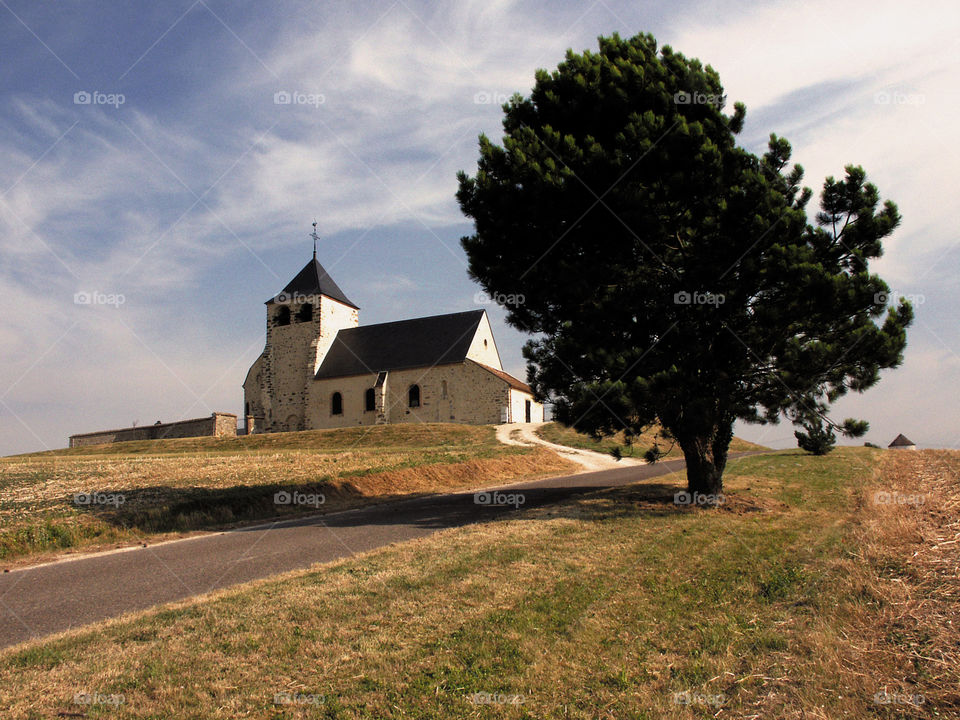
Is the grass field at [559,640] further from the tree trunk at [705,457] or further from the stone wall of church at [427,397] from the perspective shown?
the stone wall of church at [427,397]

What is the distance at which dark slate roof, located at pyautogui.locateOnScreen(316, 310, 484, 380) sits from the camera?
42188 millimetres

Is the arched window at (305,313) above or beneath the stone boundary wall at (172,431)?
above

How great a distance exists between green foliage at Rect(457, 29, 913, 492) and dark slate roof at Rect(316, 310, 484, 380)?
1114 inches

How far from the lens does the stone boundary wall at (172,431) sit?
136 ft

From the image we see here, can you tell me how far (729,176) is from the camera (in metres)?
11.7

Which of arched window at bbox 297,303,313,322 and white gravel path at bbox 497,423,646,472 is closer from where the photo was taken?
white gravel path at bbox 497,423,646,472

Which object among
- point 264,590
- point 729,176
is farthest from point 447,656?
point 729,176

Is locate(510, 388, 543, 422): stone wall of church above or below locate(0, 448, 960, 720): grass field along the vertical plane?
above

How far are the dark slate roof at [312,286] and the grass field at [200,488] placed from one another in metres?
25.3

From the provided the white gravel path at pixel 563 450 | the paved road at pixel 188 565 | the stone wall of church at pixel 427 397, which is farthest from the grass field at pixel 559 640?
the stone wall of church at pixel 427 397

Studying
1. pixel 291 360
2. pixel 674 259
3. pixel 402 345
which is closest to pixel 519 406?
pixel 402 345

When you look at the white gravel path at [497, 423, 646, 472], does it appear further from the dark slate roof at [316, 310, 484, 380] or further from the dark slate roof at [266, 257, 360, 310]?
the dark slate roof at [266, 257, 360, 310]

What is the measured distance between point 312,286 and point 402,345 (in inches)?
367

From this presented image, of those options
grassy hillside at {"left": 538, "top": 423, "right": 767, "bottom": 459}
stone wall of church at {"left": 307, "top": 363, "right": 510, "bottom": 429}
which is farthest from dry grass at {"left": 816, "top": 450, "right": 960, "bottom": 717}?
stone wall of church at {"left": 307, "top": 363, "right": 510, "bottom": 429}
